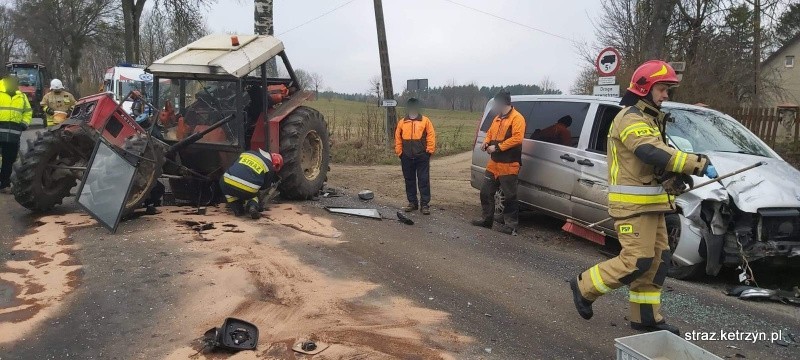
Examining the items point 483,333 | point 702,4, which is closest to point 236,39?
point 483,333

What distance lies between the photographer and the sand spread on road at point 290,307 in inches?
147

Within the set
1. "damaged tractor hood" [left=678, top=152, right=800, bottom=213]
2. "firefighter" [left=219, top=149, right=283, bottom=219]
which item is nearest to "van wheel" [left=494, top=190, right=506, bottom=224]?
"damaged tractor hood" [left=678, top=152, right=800, bottom=213]

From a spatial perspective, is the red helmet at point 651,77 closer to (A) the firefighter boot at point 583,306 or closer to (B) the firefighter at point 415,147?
(A) the firefighter boot at point 583,306

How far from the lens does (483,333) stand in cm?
411

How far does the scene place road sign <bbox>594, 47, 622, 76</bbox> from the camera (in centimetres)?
983

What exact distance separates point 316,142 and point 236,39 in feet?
6.23

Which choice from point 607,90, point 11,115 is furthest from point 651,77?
point 11,115


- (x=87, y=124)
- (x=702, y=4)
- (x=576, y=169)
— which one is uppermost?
(x=702, y=4)

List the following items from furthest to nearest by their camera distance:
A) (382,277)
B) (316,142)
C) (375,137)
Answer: (375,137)
(316,142)
(382,277)

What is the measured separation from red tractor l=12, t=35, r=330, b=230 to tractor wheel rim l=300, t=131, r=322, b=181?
0.6 inches

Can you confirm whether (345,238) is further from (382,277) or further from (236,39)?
(236,39)

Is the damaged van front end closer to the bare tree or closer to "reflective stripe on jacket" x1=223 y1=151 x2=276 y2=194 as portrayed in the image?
"reflective stripe on jacket" x1=223 y1=151 x2=276 y2=194

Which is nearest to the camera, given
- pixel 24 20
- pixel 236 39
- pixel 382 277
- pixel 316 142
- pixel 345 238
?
pixel 382 277

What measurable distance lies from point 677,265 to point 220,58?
18.2 feet
